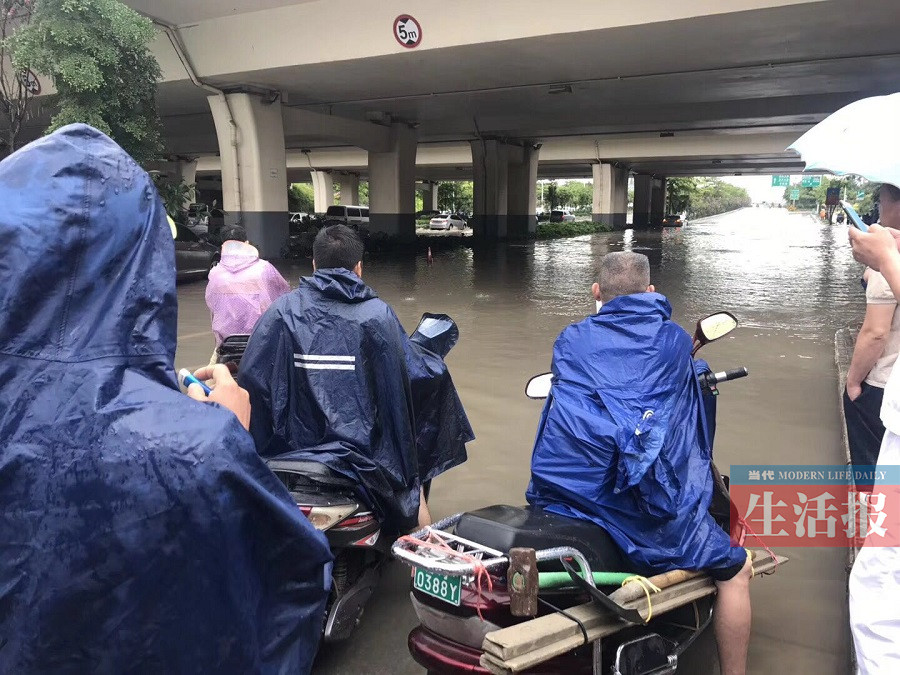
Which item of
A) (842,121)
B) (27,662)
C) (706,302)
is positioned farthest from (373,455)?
(706,302)

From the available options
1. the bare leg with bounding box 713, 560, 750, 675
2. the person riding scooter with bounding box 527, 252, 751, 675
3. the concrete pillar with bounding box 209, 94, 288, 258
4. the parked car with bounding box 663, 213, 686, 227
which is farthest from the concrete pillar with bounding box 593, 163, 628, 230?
the bare leg with bounding box 713, 560, 750, 675

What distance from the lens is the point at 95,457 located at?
3.73ft

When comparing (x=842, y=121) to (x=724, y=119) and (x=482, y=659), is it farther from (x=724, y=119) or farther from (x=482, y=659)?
(x=724, y=119)

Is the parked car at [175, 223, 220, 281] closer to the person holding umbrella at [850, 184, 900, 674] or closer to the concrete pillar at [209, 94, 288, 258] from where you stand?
the concrete pillar at [209, 94, 288, 258]

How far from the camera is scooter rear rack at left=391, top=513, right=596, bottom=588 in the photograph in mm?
1779

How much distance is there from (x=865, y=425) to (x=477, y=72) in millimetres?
12430

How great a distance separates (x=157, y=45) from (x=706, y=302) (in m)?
12.3

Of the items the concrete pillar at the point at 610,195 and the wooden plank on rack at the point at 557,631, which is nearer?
the wooden plank on rack at the point at 557,631

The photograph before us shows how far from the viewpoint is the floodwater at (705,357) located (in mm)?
A: 2929

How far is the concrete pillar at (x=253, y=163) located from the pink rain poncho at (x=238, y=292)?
41.3 ft

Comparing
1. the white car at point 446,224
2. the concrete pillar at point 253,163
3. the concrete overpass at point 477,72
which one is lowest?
the white car at point 446,224

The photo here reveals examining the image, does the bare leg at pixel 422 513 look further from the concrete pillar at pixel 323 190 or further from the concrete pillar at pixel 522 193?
the concrete pillar at pixel 323 190

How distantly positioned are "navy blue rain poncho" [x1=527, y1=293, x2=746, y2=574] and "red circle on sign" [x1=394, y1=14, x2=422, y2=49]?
35.3 ft

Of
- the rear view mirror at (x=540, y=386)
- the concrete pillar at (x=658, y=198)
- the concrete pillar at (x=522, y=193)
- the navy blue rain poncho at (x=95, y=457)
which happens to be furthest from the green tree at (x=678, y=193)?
the navy blue rain poncho at (x=95, y=457)
